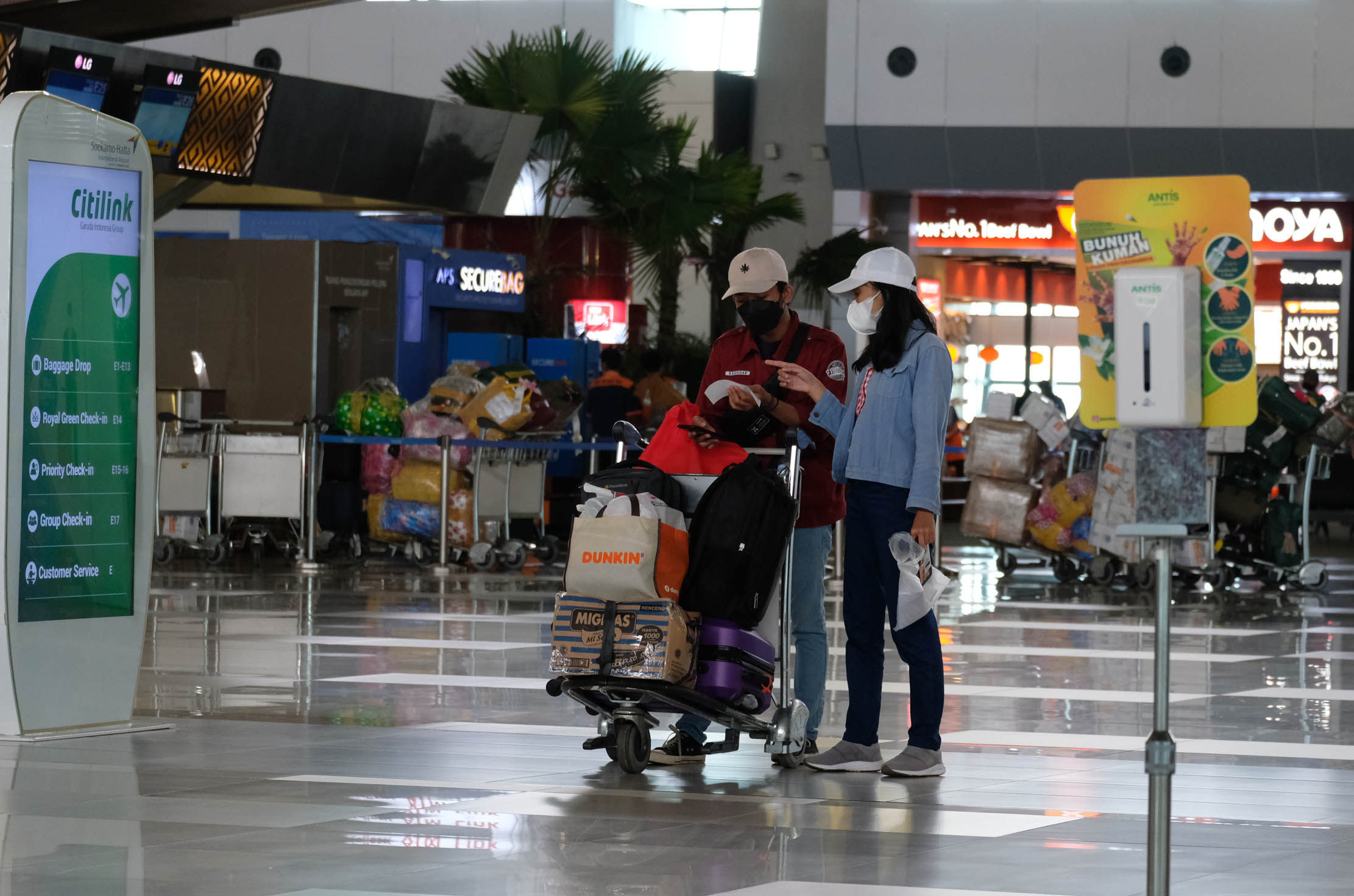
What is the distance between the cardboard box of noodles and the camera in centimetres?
656

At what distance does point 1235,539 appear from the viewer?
16625 mm

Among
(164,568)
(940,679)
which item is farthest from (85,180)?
(164,568)

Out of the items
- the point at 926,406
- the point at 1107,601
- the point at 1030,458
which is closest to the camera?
the point at 926,406

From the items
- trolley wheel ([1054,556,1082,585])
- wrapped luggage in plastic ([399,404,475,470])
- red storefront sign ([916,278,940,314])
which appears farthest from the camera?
red storefront sign ([916,278,940,314])

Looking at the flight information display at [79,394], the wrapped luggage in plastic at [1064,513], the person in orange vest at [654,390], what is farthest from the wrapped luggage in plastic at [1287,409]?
the flight information display at [79,394]

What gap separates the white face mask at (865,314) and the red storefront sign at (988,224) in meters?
20.5

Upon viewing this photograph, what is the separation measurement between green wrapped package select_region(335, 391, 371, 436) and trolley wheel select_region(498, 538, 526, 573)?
161 cm

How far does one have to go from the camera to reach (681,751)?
709 cm

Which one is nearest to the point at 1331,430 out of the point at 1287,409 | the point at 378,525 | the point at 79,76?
the point at 1287,409

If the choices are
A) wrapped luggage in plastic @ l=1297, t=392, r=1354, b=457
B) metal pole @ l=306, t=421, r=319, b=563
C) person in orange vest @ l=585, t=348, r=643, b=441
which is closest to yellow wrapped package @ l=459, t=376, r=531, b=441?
metal pole @ l=306, t=421, r=319, b=563

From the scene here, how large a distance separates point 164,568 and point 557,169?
22.2 feet

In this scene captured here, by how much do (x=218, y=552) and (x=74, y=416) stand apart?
9.59 meters

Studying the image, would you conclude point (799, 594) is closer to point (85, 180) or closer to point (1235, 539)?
point (85, 180)

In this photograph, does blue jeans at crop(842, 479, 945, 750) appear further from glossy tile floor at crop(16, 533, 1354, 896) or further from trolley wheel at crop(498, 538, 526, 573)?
trolley wheel at crop(498, 538, 526, 573)
